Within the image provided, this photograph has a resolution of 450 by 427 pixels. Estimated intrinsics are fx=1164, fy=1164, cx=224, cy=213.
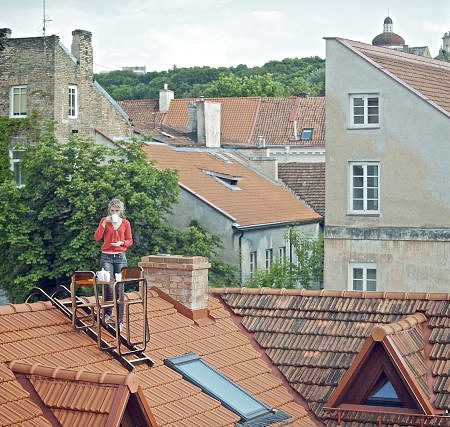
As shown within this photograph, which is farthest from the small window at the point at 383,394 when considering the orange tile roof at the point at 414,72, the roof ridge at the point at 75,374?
the orange tile roof at the point at 414,72

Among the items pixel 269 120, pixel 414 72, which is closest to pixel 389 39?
pixel 269 120

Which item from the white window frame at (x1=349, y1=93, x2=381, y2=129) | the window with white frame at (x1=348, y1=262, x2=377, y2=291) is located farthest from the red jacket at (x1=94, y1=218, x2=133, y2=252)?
the white window frame at (x1=349, y1=93, x2=381, y2=129)

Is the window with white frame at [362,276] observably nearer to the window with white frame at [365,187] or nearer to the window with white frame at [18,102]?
the window with white frame at [365,187]

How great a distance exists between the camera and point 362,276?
36625mm

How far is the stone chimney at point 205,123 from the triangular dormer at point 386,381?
50.3m

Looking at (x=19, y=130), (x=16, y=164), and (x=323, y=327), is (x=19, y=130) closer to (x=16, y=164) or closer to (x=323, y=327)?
(x=16, y=164)

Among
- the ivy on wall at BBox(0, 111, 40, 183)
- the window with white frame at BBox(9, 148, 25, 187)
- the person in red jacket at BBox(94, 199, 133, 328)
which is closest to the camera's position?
the person in red jacket at BBox(94, 199, 133, 328)

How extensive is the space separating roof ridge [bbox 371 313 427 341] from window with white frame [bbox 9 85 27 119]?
121ft

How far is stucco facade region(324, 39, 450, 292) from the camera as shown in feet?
116

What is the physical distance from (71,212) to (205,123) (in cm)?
2567

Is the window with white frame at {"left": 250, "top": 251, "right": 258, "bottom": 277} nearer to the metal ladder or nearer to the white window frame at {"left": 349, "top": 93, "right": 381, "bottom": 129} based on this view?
the white window frame at {"left": 349, "top": 93, "right": 381, "bottom": 129}

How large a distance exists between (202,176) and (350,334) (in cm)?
3404

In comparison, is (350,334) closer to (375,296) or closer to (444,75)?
(375,296)

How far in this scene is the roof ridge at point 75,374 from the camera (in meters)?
11.4
